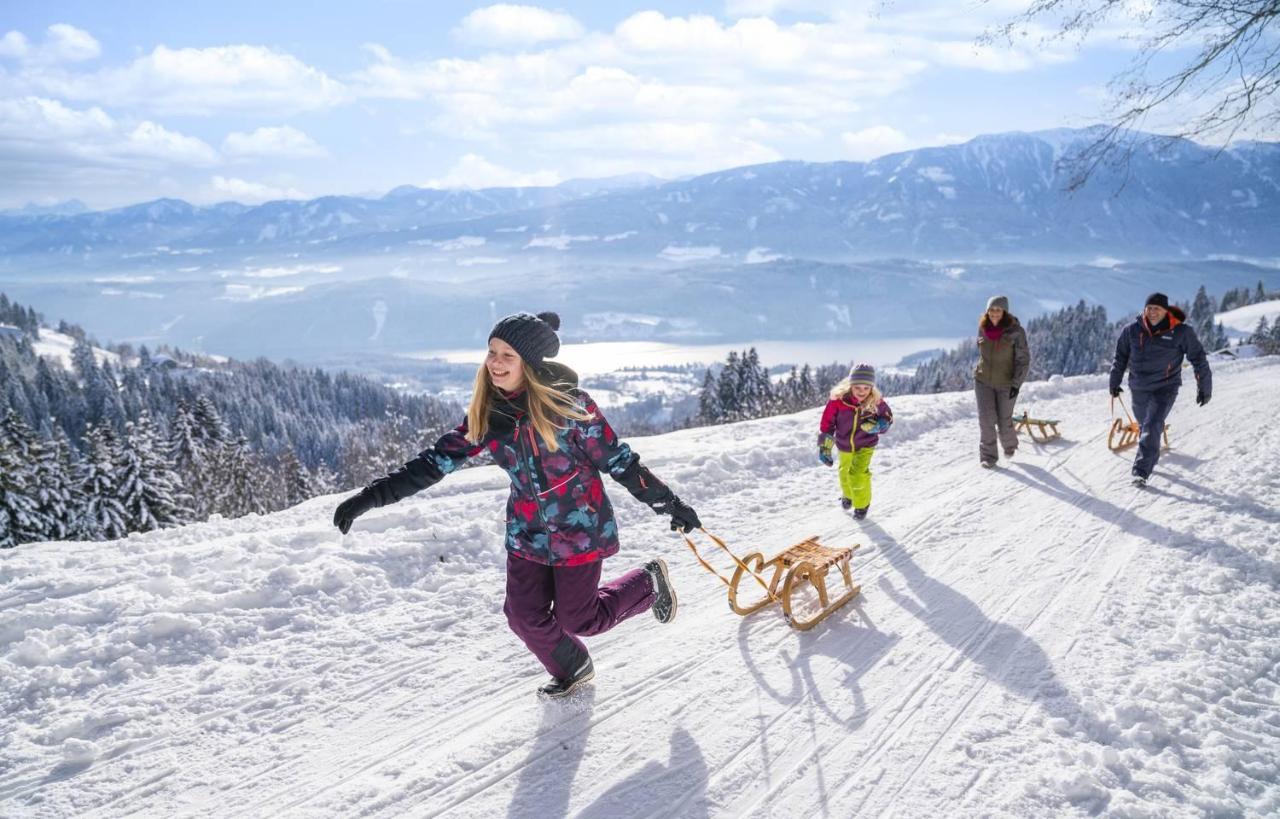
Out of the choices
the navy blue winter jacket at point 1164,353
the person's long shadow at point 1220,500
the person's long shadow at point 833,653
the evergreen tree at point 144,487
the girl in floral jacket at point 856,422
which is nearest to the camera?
the person's long shadow at point 833,653

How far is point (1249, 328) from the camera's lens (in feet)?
328

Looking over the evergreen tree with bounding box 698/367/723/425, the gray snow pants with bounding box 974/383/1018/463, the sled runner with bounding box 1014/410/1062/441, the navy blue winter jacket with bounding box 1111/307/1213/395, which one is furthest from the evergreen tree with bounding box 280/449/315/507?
the navy blue winter jacket with bounding box 1111/307/1213/395

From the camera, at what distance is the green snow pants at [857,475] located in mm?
7383

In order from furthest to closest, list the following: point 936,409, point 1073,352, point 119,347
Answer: point 119,347
point 1073,352
point 936,409

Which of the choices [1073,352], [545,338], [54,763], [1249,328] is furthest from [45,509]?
[1249,328]

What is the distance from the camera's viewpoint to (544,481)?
13.2 feet

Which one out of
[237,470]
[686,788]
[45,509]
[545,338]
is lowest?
[237,470]

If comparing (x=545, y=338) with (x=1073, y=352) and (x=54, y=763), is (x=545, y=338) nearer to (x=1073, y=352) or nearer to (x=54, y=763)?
(x=54, y=763)

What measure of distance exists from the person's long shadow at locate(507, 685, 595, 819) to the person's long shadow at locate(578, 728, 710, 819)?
208mm

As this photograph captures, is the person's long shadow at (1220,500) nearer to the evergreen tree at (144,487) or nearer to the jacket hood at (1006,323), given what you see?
the jacket hood at (1006,323)

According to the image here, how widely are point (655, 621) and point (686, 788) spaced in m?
1.82

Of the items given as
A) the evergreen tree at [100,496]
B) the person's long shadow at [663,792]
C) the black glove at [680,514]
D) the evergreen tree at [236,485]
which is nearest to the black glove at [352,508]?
the black glove at [680,514]

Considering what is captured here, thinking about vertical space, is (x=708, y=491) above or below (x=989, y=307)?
below

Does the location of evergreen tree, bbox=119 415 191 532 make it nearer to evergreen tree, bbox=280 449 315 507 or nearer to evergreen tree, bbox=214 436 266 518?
evergreen tree, bbox=214 436 266 518
